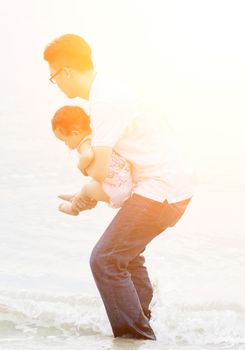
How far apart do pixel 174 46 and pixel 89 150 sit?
18642 millimetres

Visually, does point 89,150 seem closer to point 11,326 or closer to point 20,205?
point 11,326

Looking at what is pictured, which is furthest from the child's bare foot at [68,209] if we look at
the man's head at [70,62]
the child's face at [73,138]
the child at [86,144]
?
the man's head at [70,62]

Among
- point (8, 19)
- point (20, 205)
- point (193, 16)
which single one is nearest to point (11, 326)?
point (20, 205)

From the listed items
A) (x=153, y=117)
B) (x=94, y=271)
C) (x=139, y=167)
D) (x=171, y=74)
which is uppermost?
(x=153, y=117)

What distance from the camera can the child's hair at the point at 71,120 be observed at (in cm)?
364

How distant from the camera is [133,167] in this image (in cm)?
366

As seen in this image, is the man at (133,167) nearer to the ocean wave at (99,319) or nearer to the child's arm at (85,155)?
the child's arm at (85,155)

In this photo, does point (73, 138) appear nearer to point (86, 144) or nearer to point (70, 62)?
point (86, 144)

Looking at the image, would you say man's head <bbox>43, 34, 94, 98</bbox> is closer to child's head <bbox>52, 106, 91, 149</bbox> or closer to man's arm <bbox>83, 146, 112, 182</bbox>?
child's head <bbox>52, 106, 91, 149</bbox>

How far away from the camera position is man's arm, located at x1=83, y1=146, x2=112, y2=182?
11.3 feet

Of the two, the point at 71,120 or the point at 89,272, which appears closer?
the point at 71,120

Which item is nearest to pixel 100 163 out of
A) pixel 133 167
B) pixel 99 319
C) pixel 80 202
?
pixel 133 167

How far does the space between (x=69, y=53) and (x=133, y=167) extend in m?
0.58

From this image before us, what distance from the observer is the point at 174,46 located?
21.8 metres
